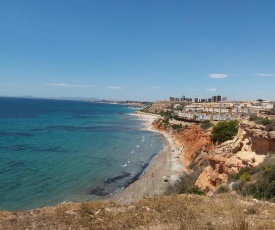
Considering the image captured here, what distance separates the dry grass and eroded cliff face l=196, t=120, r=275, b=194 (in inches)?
396

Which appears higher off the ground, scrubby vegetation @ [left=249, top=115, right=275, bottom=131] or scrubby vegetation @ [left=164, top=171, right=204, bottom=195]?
scrubby vegetation @ [left=249, top=115, right=275, bottom=131]

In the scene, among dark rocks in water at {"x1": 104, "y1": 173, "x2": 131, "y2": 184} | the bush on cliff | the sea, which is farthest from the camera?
the bush on cliff

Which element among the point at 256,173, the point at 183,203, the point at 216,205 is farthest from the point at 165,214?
the point at 256,173

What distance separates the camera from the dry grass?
23.7 feet

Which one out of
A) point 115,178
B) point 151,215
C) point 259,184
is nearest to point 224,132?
point 115,178

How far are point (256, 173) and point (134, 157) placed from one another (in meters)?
30.6

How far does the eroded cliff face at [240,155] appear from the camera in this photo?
18766 millimetres

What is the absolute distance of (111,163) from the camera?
3962cm

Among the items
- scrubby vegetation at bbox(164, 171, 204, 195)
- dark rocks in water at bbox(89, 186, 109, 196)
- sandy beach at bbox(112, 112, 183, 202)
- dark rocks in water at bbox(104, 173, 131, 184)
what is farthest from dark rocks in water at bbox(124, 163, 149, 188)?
scrubby vegetation at bbox(164, 171, 204, 195)

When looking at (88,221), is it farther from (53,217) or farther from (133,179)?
(133,179)

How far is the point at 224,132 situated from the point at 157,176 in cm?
1194

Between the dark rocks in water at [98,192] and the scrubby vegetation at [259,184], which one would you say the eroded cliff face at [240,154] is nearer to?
the scrubby vegetation at [259,184]

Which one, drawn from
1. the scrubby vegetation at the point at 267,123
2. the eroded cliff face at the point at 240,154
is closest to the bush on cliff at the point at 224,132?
the eroded cliff face at the point at 240,154

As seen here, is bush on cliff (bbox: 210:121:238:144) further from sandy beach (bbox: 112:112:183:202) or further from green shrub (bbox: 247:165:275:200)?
green shrub (bbox: 247:165:275:200)
